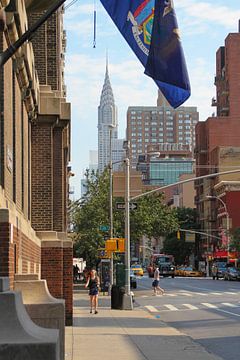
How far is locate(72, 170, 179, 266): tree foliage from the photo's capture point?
181ft

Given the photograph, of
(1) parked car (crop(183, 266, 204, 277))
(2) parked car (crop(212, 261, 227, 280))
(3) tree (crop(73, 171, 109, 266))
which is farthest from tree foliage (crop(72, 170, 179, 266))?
(1) parked car (crop(183, 266, 204, 277))

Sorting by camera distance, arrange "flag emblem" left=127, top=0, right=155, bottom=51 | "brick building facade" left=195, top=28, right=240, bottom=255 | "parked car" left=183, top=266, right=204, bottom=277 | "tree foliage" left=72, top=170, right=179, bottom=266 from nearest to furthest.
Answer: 1. "flag emblem" left=127, top=0, right=155, bottom=51
2. "tree foliage" left=72, top=170, right=179, bottom=266
3. "parked car" left=183, top=266, right=204, bottom=277
4. "brick building facade" left=195, top=28, right=240, bottom=255

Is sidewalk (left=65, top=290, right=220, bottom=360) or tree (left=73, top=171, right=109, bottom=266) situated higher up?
tree (left=73, top=171, right=109, bottom=266)

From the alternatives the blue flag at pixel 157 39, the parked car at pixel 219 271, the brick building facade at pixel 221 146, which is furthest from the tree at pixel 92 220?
the brick building facade at pixel 221 146

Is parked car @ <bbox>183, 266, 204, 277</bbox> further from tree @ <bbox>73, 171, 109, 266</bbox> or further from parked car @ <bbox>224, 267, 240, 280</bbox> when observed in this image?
tree @ <bbox>73, 171, 109, 266</bbox>

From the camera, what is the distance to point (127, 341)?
18.5 metres

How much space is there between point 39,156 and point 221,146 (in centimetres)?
10300

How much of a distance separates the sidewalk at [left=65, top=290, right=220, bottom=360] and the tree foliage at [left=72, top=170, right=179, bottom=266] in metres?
28.0

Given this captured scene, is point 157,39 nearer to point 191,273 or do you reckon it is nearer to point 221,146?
point 191,273

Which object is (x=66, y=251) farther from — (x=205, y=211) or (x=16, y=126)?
(x=205, y=211)

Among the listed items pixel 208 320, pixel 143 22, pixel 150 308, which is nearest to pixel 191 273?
pixel 150 308

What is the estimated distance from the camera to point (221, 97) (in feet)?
447

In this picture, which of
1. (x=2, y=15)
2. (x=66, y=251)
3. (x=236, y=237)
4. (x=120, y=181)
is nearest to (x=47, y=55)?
(x=66, y=251)

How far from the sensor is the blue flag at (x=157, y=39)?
11578mm
